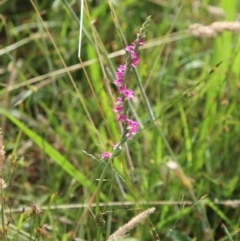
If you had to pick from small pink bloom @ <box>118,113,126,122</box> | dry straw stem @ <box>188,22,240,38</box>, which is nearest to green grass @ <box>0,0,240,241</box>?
dry straw stem @ <box>188,22,240,38</box>

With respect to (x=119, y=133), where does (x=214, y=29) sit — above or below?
above

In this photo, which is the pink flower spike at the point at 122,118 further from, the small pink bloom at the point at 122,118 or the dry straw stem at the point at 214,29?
the dry straw stem at the point at 214,29

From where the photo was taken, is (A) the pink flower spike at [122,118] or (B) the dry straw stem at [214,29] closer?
(A) the pink flower spike at [122,118]

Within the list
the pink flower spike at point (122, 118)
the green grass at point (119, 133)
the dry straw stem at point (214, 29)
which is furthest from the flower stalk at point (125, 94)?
the dry straw stem at point (214, 29)

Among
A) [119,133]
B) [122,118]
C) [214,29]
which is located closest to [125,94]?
[122,118]

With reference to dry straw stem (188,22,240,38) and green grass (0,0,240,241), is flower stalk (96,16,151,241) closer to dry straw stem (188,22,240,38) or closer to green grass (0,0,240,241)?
green grass (0,0,240,241)

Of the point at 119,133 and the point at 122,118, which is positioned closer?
the point at 122,118

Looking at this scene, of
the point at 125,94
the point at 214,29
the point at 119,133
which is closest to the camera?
the point at 125,94

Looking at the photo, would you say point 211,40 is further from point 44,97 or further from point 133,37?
point 44,97

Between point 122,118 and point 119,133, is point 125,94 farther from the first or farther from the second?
point 119,133
